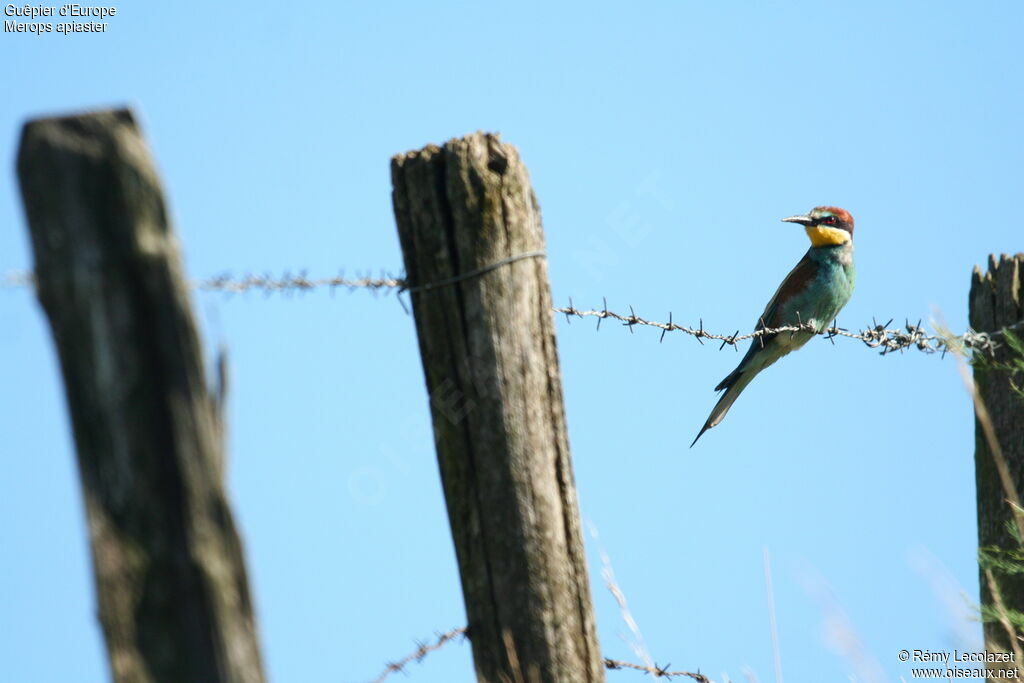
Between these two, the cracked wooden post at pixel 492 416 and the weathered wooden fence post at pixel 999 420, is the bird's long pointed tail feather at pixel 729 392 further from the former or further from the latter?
the cracked wooden post at pixel 492 416

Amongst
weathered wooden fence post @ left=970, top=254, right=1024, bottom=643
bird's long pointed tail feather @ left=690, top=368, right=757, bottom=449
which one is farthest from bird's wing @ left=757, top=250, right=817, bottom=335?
weathered wooden fence post @ left=970, top=254, right=1024, bottom=643

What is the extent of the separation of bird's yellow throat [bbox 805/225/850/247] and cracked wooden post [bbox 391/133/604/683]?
14.6 feet

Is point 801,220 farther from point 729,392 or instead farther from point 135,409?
point 135,409

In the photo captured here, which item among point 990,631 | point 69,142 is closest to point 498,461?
point 69,142

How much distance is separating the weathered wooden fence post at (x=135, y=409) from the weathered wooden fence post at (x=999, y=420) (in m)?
2.97

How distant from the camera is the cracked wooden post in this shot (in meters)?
2.21

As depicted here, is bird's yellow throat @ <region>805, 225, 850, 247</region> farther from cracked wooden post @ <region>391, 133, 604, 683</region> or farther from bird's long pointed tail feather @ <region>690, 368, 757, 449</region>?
cracked wooden post @ <region>391, 133, 604, 683</region>

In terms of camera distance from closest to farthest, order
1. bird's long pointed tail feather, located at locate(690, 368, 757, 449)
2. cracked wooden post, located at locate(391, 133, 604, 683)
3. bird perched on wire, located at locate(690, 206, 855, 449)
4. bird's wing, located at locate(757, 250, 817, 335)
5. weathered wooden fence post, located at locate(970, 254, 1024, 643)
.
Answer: cracked wooden post, located at locate(391, 133, 604, 683)
weathered wooden fence post, located at locate(970, 254, 1024, 643)
bird's long pointed tail feather, located at locate(690, 368, 757, 449)
bird perched on wire, located at locate(690, 206, 855, 449)
bird's wing, located at locate(757, 250, 817, 335)

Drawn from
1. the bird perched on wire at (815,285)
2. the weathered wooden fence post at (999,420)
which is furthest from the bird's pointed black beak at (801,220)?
the weathered wooden fence post at (999,420)

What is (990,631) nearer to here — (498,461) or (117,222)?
(498,461)

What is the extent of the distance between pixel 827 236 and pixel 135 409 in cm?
561

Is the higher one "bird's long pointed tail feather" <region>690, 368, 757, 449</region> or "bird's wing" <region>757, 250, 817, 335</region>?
"bird's wing" <region>757, 250, 817, 335</region>

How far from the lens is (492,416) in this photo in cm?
221

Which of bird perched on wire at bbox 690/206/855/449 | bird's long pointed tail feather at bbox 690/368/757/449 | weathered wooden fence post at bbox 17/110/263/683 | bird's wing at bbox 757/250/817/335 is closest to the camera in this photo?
weathered wooden fence post at bbox 17/110/263/683
